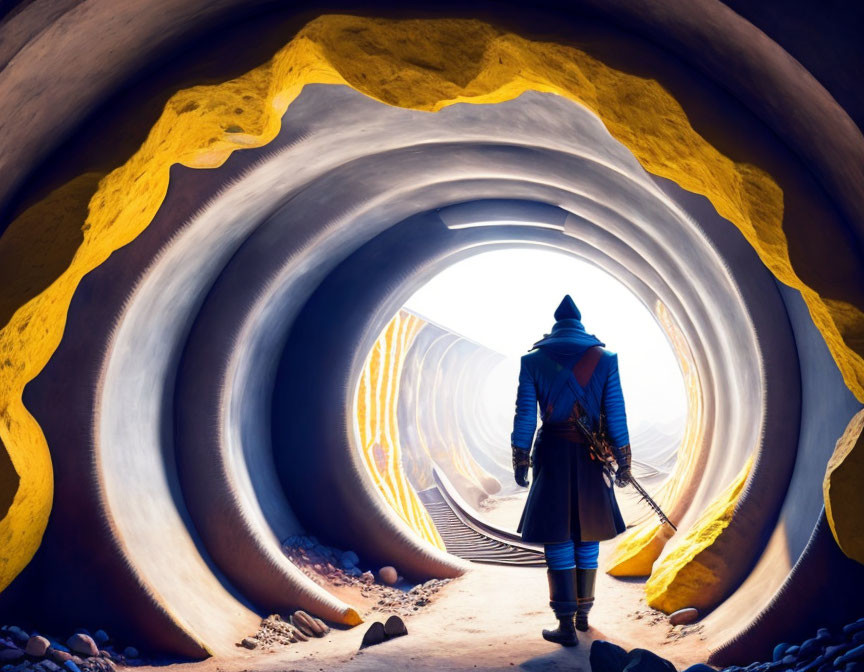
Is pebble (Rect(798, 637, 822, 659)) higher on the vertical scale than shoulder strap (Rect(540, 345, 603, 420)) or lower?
lower

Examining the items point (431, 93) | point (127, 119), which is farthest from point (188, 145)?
point (431, 93)

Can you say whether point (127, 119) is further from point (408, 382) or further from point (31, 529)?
point (408, 382)

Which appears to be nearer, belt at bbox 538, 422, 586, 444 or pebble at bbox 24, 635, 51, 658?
pebble at bbox 24, 635, 51, 658

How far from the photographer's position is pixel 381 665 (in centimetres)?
383

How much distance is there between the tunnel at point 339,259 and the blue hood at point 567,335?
A: 90 cm

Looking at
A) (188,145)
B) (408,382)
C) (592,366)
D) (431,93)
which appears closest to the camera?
(431,93)

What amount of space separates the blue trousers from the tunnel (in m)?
0.77

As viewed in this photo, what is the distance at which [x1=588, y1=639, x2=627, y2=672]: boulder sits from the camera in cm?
321

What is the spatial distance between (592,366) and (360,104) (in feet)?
7.39

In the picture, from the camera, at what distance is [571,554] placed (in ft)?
13.4

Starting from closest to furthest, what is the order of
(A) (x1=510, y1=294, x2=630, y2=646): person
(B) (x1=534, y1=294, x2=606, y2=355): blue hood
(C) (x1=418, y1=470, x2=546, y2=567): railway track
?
(A) (x1=510, y1=294, x2=630, y2=646): person, (B) (x1=534, y1=294, x2=606, y2=355): blue hood, (C) (x1=418, y1=470, x2=546, y2=567): railway track

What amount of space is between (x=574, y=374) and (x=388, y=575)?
3.39 m

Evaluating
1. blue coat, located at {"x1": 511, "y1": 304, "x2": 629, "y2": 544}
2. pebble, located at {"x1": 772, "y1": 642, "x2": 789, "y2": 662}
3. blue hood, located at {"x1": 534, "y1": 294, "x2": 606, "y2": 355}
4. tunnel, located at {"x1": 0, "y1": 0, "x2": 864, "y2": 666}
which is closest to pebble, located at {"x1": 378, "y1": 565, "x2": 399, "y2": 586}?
tunnel, located at {"x1": 0, "y1": 0, "x2": 864, "y2": 666}

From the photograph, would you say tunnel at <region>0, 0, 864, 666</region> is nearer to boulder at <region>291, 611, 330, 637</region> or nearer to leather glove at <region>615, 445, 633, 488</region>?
boulder at <region>291, 611, 330, 637</region>
